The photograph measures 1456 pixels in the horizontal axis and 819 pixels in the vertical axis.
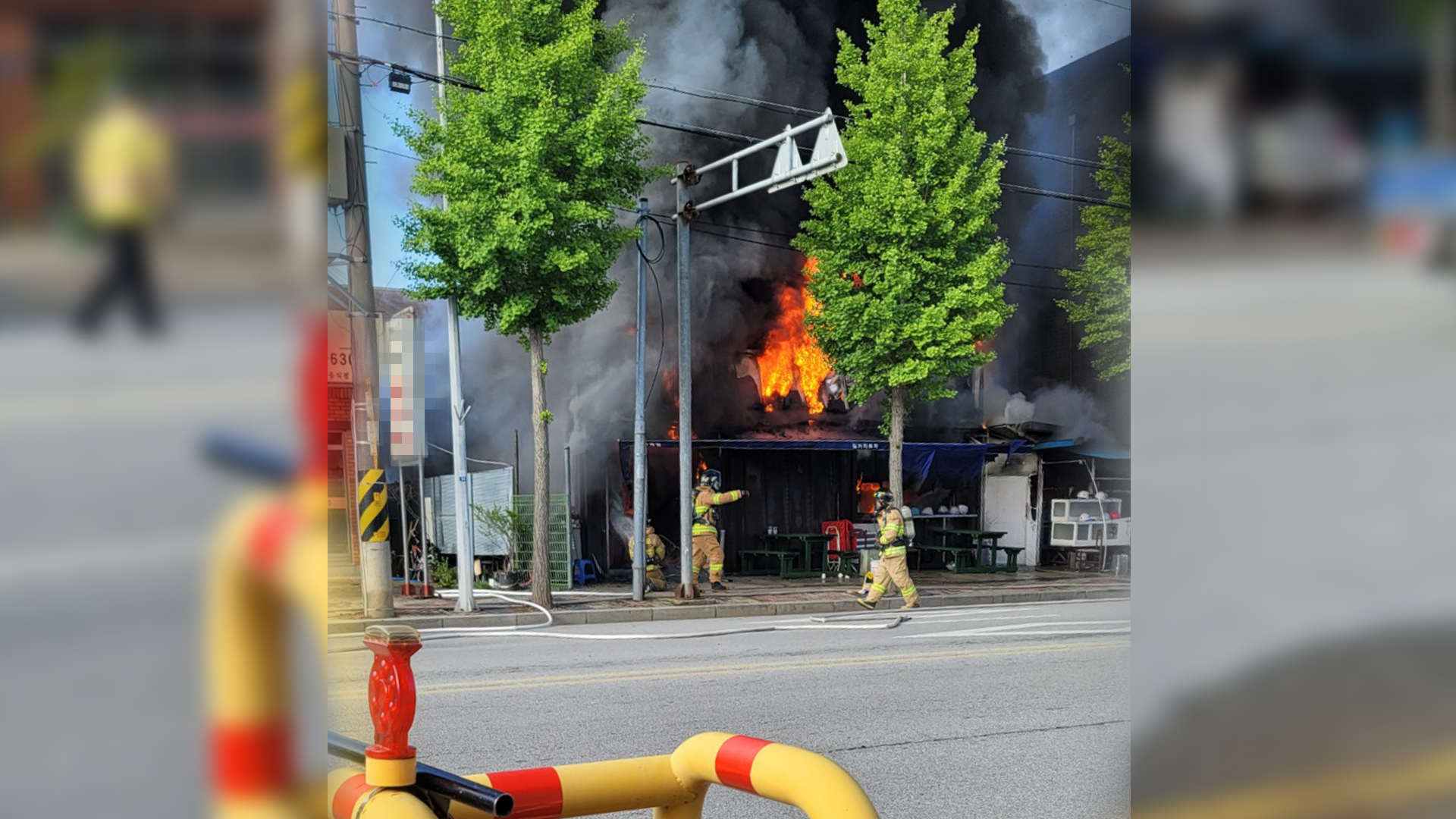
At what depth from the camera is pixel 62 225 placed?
0.42 metres

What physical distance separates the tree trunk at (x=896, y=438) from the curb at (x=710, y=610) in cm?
239

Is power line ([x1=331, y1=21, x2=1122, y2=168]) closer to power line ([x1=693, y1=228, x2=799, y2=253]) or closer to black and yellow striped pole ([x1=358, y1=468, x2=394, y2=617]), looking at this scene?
power line ([x1=693, y1=228, x2=799, y2=253])

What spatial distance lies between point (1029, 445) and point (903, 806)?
45.8 ft

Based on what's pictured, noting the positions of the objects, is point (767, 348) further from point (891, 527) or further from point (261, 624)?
point (261, 624)

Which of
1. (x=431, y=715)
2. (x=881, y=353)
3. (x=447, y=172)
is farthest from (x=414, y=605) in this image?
(x=881, y=353)

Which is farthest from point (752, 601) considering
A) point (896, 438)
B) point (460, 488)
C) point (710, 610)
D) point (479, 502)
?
point (896, 438)

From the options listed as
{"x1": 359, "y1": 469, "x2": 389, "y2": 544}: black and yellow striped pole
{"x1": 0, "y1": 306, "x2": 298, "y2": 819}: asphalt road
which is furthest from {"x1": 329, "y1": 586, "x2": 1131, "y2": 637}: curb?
{"x1": 0, "y1": 306, "x2": 298, "y2": 819}: asphalt road

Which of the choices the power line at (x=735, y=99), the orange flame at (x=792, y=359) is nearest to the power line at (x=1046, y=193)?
the power line at (x=735, y=99)

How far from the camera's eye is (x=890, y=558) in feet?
40.7

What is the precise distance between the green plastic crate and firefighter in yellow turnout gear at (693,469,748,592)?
4.99ft

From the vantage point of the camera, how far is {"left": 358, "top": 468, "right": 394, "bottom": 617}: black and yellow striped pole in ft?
27.9

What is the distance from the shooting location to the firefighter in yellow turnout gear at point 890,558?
12234mm

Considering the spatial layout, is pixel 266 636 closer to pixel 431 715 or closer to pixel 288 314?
pixel 288 314

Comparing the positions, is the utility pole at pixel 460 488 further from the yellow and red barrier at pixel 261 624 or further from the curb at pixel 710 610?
the yellow and red barrier at pixel 261 624
